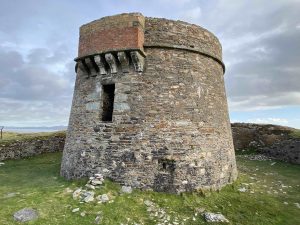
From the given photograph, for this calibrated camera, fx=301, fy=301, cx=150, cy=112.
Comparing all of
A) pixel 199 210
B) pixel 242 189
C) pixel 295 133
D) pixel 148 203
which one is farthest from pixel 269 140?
pixel 148 203

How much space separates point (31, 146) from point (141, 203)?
1282 cm

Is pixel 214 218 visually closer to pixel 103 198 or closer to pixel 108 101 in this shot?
pixel 103 198

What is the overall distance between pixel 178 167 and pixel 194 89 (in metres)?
3.13

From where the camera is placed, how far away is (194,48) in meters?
12.0

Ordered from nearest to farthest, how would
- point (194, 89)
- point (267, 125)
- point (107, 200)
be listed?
point (107, 200) → point (194, 89) → point (267, 125)

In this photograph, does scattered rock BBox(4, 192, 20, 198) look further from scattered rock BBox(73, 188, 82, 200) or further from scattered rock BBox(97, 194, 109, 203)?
scattered rock BBox(97, 194, 109, 203)

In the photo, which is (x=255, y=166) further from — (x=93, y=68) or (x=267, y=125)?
(x=93, y=68)

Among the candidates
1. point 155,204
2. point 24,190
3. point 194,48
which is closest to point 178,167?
point 155,204

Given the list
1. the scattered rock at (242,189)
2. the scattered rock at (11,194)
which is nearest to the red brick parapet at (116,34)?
the scattered rock at (11,194)

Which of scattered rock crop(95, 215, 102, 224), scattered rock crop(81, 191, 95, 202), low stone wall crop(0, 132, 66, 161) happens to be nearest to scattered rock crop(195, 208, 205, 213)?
scattered rock crop(95, 215, 102, 224)

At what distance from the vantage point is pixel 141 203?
975 cm

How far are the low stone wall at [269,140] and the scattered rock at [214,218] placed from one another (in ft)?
40.1

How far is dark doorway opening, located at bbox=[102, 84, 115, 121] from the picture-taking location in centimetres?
1200

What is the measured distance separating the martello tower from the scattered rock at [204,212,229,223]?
1703 millimetres
